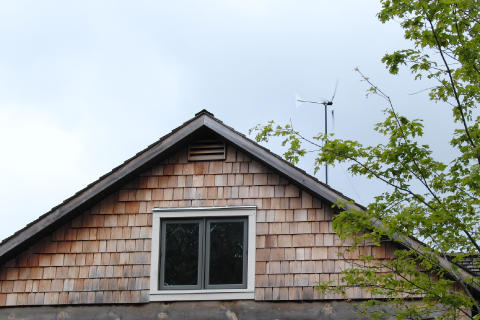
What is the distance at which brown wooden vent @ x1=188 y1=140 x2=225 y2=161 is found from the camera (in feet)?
50.6

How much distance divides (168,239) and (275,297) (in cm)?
220

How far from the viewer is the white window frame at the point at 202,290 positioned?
14.4m

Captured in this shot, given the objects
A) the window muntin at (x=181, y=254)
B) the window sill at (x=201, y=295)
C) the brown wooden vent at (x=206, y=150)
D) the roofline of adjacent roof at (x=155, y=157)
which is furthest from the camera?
the brown wooden vent at (x=206, y=150)

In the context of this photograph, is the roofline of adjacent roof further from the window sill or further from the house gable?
the window sill

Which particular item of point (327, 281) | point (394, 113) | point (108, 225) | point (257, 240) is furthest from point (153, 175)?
point (394, 113)

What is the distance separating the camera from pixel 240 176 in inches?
598

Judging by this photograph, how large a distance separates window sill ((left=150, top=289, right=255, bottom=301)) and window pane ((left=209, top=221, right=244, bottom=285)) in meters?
0.23

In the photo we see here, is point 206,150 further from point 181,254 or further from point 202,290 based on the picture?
point 202,290

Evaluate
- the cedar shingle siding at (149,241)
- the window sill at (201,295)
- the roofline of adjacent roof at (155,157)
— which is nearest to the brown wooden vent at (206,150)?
the cedar shingle siding at (149,241)

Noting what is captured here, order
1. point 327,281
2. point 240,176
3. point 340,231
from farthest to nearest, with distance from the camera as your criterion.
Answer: point 240,176, point 327,281, point 340,231

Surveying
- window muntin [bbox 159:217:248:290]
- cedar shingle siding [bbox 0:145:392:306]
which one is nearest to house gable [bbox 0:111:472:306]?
cedar shingle siding [bbox 0:145:392:306]

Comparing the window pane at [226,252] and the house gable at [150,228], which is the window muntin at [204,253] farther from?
the house gable at [150,228]

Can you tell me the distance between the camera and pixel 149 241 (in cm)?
1495

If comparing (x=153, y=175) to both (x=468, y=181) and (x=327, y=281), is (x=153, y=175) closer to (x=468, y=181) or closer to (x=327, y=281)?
(x=327, y=281)
